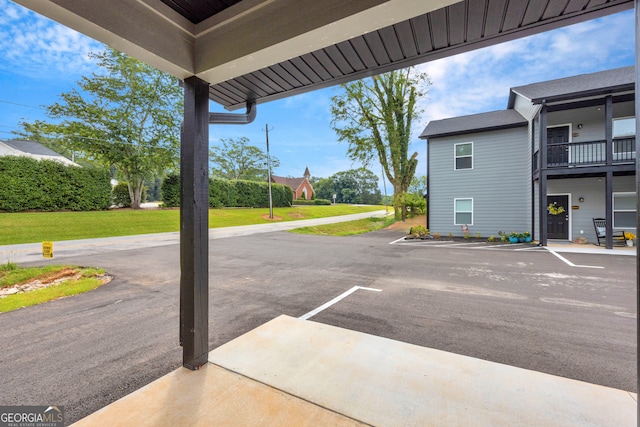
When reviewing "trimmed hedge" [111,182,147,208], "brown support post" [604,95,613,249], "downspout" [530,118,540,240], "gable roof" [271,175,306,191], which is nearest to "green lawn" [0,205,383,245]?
"trimmed hedge" [111,182,147,208]

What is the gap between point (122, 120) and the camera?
52.7ft

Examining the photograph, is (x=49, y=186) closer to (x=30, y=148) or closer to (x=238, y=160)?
(x=30, y=148)

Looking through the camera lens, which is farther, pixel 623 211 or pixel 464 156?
pixel 464 156

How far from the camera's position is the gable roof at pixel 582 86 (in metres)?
7.63

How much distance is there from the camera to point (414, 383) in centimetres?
191

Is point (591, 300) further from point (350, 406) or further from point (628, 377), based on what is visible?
point (350, 406)

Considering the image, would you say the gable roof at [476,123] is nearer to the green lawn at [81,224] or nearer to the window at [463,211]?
the window at [463,211]

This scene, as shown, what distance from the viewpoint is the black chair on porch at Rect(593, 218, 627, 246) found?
8570 mm

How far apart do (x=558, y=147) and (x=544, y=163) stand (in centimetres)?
175

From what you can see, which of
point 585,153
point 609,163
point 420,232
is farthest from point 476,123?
point 420,232

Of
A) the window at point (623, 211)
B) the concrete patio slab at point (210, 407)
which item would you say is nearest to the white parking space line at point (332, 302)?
the concrete patio slab at point (210, 407)

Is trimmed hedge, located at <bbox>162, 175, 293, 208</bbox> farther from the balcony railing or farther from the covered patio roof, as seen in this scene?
the balcony railing

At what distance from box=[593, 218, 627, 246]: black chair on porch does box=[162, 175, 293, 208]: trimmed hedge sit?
65.5ft

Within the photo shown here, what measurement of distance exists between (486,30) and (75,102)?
2093 cm
